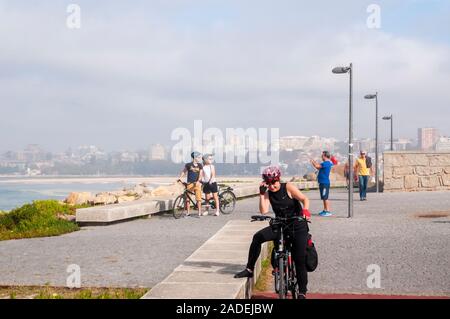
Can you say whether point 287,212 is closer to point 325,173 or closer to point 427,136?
point 325,173

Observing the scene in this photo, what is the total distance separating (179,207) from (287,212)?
35.1 ft

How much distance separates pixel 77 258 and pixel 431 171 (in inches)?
844

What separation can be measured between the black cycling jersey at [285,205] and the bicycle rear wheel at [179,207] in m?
10.1

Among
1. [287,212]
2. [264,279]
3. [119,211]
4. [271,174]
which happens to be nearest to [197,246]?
[264,279]

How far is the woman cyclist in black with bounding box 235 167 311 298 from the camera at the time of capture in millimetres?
6438

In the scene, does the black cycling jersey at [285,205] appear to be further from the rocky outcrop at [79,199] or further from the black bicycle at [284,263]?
the rocky outcrop at [79,199]

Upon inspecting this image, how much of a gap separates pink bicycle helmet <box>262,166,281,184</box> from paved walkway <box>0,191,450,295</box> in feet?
6.32

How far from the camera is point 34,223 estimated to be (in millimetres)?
14812

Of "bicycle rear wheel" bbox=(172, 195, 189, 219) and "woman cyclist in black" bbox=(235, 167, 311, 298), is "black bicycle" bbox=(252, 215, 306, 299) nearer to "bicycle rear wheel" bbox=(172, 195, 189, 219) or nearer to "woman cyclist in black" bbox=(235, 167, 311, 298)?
"woman cyclist in black" bbox=(235, 167, 311, 298)

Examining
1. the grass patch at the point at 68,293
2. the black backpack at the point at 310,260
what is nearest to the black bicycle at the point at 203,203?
the grass patch at the point at 68,293

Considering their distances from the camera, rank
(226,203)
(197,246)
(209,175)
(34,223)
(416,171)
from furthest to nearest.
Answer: (416,171), (226,203), (209,175), (34,223), (197,246)

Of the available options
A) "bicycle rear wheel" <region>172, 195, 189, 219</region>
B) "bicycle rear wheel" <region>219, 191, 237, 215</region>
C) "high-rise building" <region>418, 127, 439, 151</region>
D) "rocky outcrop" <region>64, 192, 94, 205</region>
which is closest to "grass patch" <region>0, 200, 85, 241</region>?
"bicycle rear wheel" <region>172, 195, 189, 219</region>

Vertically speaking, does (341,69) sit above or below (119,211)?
above

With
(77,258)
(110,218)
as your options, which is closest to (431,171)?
(110,218)
